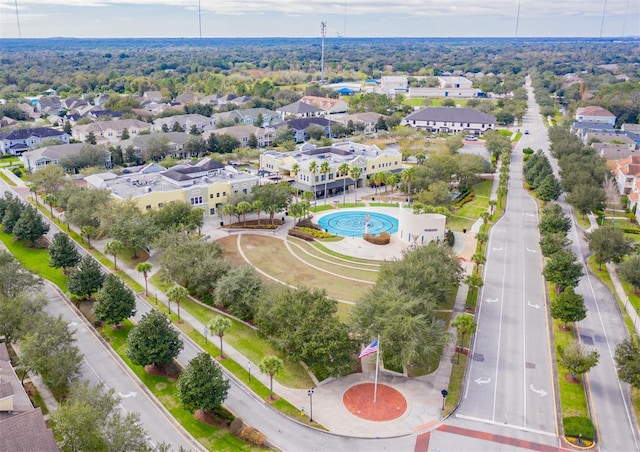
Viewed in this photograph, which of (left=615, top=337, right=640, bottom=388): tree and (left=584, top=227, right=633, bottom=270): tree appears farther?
(left=584, top=227, right=633, bottom=270): tree

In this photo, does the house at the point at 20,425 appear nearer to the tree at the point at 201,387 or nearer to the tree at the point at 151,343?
the tree at the point at 151,343

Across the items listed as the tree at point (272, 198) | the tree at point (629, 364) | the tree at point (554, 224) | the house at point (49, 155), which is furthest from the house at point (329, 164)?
the tree at point (629, 364)

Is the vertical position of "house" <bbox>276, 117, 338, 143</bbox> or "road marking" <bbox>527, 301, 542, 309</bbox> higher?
"house" <bbox>276, 117, 338, 143</bbox>

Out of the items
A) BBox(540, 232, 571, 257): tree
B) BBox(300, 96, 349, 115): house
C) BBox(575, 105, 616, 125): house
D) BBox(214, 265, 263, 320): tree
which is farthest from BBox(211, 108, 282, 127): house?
BBox(540, 232, 571, 257): tree

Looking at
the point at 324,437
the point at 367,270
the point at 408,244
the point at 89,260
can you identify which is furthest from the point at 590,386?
the point at 89,260

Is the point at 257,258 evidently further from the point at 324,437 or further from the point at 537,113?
the point at 537,113

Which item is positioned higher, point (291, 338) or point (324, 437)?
point (291, 338)

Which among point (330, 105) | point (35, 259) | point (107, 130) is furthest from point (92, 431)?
point (330, 105)

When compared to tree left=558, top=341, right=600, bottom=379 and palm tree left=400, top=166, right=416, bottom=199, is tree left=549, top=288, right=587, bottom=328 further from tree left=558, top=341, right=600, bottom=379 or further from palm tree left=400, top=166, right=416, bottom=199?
palm tree left=400, top=166, right=416, bottom=199
